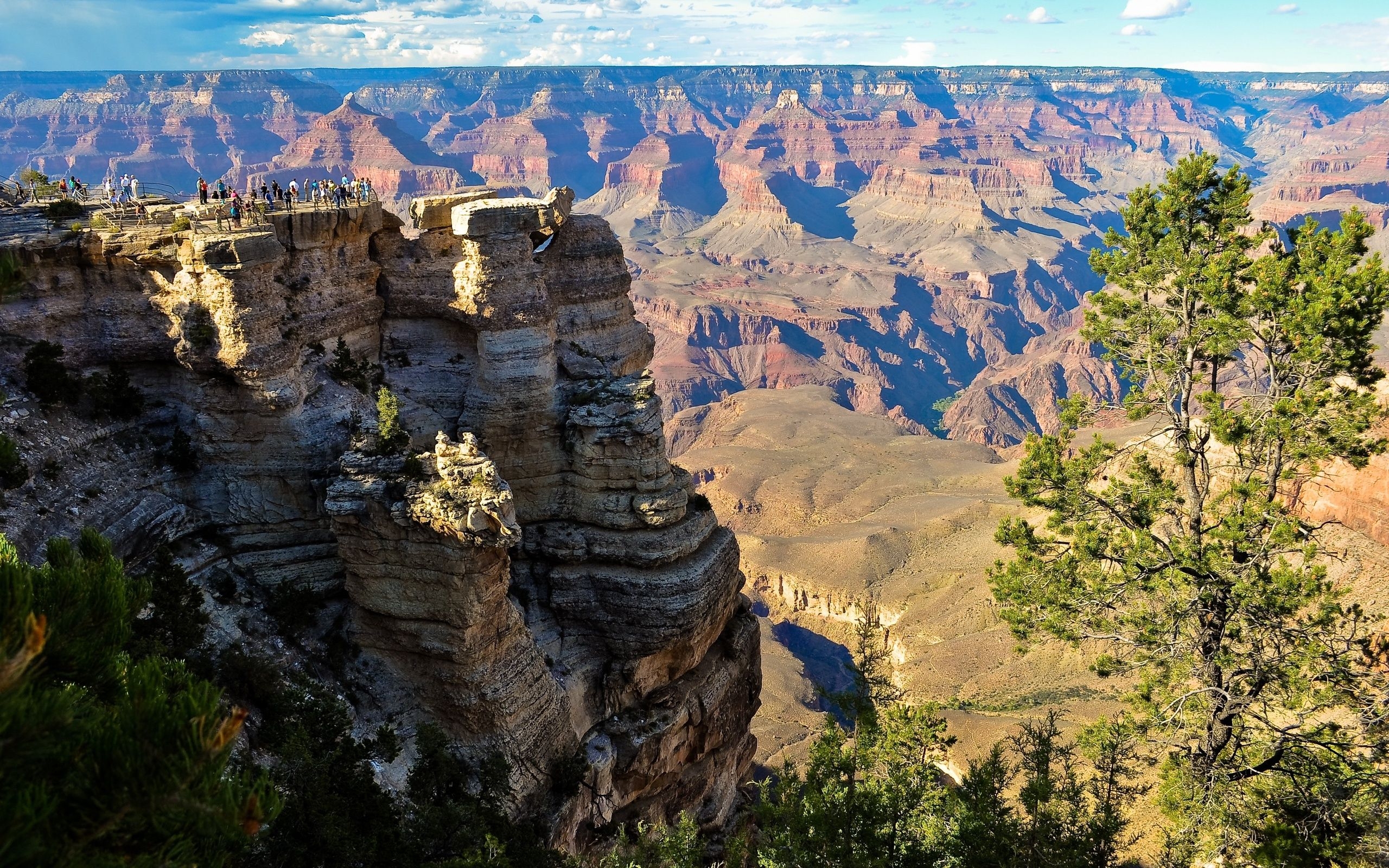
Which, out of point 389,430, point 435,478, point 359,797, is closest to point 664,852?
point 359,797

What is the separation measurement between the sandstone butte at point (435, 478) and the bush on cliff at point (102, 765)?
1397 centimetres

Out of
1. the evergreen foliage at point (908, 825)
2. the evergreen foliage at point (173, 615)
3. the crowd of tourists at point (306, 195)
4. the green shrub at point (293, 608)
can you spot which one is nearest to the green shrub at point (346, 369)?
the crowd of tourists at point (306, 195)

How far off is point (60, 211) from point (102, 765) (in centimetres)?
2615

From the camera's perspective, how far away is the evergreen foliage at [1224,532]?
19516 mm

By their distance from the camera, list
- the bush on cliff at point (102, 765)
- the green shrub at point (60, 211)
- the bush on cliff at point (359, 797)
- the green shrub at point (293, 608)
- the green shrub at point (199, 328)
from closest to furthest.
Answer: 1. the bush on cliff at point (102, 765)
2. the bush on cliff at point (359, 797)
3. the green shrub at point (199, 328)
4. the green shrub at point (293, 608)
5. the green shrub at point (60, 211)

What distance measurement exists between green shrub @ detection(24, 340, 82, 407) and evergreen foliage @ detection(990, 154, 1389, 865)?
84.3ft

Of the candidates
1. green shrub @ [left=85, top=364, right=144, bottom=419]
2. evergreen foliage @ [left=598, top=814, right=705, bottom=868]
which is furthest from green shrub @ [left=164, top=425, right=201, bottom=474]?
evergreen foliage @ [left=598, top=814, right=705, bottom=868]

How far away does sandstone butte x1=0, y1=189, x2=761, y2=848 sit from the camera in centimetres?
2389

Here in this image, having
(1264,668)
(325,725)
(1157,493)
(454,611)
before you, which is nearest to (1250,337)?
(1157,493)

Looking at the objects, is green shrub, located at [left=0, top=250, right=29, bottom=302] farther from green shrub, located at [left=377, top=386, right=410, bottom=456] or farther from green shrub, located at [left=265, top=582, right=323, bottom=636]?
green shrub, located at [left=265, top=582, right=323, bottom=636]

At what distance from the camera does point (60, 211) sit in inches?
1071

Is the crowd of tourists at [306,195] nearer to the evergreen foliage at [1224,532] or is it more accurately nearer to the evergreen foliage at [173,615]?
the evergreen foliage at [173,615]

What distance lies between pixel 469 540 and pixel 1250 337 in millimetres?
19787

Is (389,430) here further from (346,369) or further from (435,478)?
(346,369)
